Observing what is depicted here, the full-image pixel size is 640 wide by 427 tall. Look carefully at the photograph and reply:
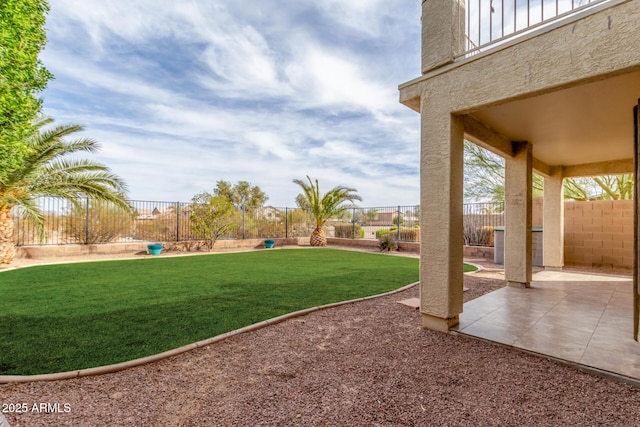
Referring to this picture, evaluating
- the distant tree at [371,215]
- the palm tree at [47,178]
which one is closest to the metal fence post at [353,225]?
the distant tree at [371,215]

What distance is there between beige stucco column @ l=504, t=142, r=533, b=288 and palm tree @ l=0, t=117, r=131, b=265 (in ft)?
43.1

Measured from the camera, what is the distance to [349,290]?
6176 millimetres

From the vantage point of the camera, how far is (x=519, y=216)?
6.38 metres

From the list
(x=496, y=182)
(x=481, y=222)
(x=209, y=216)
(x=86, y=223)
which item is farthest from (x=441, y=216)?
(x=86, y=223)

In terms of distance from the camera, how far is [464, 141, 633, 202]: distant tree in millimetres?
14180

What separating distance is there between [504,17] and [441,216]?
114 inches

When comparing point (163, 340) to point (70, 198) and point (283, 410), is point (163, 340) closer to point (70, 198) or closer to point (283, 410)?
point (283, 410)

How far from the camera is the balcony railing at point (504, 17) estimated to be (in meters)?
3.41

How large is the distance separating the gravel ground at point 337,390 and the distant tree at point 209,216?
12699mm

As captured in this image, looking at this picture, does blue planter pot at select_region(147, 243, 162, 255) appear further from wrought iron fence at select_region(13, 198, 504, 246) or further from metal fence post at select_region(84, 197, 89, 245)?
metal fence post at select_region(84, 197, 89, 245)

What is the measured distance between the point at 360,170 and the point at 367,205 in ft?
45.1

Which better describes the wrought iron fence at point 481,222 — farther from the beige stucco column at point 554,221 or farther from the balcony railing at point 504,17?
the balcony railing at point 504,17

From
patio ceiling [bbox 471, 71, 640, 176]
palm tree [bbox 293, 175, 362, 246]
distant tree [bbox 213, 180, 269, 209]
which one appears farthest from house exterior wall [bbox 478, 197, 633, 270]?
distant tree [bbox 213, 180, 269, 209]

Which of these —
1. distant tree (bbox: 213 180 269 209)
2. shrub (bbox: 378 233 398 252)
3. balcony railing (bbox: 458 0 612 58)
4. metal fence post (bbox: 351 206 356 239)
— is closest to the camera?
balcony railing (bbox: 458 0 612 58)
